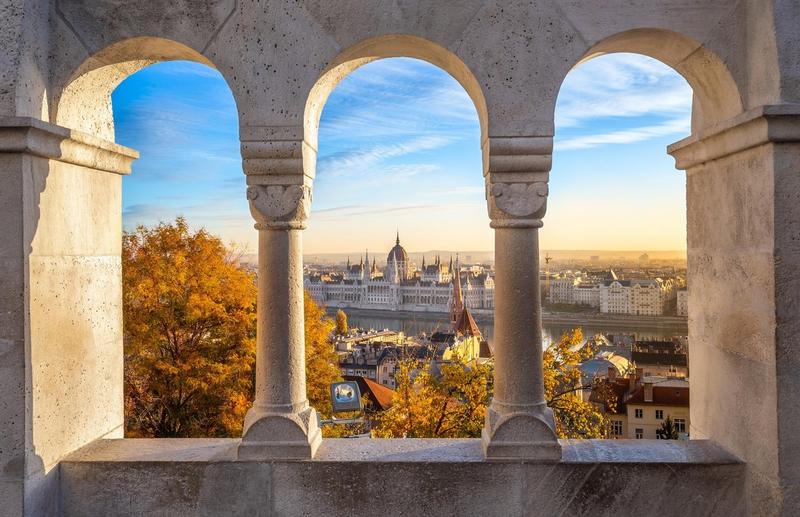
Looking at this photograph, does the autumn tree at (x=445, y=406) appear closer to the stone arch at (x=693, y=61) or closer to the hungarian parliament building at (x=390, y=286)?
the stone arch at (x=693, y=61)

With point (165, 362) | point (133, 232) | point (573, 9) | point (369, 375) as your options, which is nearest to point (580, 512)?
point (573, 9)

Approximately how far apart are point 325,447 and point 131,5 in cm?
259

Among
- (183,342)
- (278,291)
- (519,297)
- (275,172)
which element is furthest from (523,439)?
(183,342)

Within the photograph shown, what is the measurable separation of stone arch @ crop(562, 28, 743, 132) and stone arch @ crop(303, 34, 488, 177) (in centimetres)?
60

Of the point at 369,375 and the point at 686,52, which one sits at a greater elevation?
the point at 686,52

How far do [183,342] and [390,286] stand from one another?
90.8m

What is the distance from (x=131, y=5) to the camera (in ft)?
10.4

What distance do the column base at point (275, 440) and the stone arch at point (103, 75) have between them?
1.89 m

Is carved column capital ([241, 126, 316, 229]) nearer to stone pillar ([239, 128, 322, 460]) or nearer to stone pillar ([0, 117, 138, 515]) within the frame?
stone pillar ([239, 128, 322, 460])

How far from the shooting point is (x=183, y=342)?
13242mm

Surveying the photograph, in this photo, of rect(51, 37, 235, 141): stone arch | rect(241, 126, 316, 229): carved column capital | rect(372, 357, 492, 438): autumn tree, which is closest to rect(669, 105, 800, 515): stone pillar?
rect(241, 126, 316, 229): carved column capital

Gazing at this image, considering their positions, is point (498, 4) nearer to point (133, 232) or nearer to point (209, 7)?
point (209, 7)

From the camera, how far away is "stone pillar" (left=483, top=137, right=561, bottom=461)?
309 centimetres

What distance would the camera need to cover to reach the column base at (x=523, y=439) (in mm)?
3119
